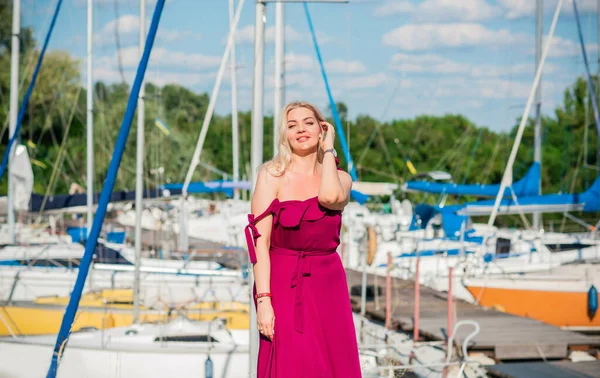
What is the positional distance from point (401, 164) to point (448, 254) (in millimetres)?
32185

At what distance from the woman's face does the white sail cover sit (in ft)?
40.2

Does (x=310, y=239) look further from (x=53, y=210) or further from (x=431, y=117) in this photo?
(x=431, y=117)

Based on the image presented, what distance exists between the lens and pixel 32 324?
434 inches

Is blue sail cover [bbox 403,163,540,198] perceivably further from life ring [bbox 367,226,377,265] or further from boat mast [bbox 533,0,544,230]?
life ring [bbox 367,226,377,265]

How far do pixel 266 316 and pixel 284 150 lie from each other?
32.4 inches

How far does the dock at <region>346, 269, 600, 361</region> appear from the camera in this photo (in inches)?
405

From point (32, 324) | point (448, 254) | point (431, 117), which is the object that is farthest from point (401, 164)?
point (32, 324)

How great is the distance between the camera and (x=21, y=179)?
1566cm

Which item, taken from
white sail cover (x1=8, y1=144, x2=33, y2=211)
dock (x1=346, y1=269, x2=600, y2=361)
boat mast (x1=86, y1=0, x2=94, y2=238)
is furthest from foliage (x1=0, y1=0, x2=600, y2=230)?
dock (x1=346, y1=269, x2=600, y2=361)

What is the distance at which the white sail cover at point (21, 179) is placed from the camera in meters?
15.6

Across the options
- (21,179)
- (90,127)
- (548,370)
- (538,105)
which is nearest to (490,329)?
(548,370)

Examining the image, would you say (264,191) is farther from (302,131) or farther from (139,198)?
(139,198)

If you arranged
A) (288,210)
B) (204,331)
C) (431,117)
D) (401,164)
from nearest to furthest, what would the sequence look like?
(288,210) < (204,331) < (401,164) < (431,117)

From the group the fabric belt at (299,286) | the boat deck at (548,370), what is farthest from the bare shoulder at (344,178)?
the boat deck at (548,370)
